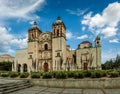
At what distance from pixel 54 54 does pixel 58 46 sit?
2.24m

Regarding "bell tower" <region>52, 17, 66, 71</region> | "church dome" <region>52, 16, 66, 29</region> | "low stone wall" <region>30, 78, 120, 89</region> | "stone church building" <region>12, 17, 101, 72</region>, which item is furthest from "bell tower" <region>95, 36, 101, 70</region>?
"low stone wall" <region>30, 78, 120, 89</region>

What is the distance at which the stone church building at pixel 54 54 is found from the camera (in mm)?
37562

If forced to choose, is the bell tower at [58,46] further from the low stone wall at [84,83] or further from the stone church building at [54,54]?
the low stone wall at [84,83]

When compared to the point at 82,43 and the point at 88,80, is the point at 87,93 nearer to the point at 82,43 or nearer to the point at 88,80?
the point at 88,80

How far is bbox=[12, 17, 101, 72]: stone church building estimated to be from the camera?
37.6 m

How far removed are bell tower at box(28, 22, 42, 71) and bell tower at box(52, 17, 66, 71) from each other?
5064mm

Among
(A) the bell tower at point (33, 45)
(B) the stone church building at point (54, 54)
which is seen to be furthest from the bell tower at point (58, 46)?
Result: (A) the bell tower at point (33, 45)

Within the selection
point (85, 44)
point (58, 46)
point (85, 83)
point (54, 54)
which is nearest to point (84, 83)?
point (85, 83)

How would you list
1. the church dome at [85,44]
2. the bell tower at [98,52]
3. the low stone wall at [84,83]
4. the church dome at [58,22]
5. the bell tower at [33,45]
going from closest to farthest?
1. the low stone wall at [84,83]
2. the bell tower at [98,52]
3. the church dome at [58,22]
4. the bell tower at [33,45]
5. the church dome at [85,44]

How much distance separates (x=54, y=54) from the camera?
125ft

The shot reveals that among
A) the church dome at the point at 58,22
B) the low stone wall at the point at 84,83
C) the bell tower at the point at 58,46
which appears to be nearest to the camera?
the low stone wall at the point at 84,83

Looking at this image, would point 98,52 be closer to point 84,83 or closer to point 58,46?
point 58,46

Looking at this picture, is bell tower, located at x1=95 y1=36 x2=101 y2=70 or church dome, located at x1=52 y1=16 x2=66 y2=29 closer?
bell tower, located at x1=95 y1=36 x2=101 y2=70

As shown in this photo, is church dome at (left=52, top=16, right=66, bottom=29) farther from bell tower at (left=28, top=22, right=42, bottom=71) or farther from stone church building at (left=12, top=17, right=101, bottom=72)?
bell tower at (left=28, top=22, right=42, bottom=71)
